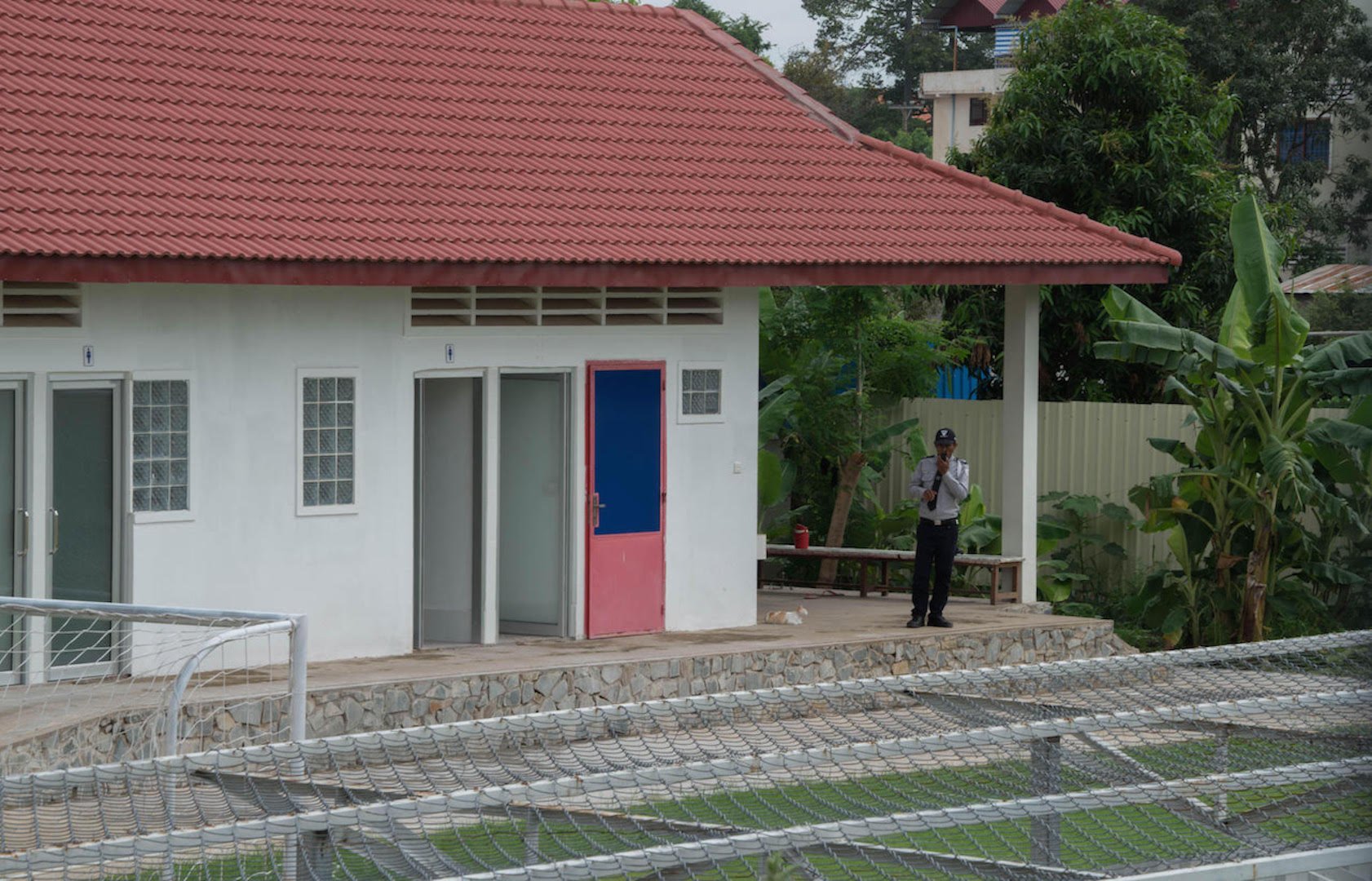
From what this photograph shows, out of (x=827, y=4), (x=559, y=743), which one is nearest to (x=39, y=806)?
(x=559, y=743)

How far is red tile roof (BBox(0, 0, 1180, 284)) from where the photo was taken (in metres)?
12.0

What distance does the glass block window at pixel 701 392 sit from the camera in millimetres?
14469

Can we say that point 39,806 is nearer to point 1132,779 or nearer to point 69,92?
point 1132,779

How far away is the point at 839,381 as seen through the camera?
1816 cm

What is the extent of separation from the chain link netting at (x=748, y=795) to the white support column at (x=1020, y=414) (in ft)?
28.2

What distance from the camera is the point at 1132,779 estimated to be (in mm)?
6562

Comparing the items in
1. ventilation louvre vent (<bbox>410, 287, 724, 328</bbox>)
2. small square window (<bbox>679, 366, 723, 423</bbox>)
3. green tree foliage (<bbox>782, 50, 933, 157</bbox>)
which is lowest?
small square window (<bbox>679, 366, 723, 423</bbox>)

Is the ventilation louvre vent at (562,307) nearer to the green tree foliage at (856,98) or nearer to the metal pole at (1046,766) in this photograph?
the metal pole at (1046,766)

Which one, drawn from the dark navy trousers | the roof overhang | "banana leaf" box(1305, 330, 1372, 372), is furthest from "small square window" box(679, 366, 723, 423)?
"banana leaf" box(1305, 330, 1372, 372)

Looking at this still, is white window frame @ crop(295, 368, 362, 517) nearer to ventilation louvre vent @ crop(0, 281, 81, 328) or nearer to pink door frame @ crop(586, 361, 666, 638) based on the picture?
ventilation louvre vent @ crop(0, 281, 81, 328)

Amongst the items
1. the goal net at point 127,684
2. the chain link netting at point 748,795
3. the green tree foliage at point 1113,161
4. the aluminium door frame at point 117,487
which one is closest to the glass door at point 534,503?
the goal net at point 127,684

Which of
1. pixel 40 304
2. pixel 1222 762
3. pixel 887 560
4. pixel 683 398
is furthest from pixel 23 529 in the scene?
pixel 887 560

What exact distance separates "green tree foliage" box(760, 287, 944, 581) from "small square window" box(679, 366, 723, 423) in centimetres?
276

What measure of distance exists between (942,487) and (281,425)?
5.02 meters
